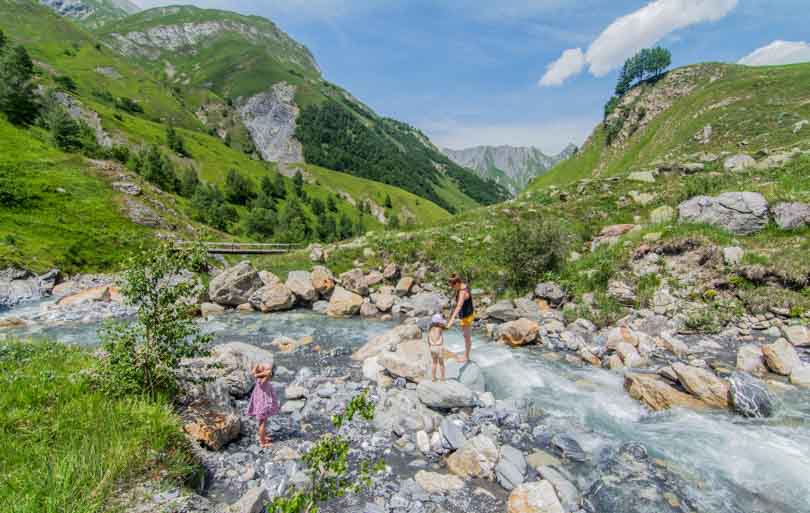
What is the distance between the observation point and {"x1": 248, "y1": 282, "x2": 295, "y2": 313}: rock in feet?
75.4

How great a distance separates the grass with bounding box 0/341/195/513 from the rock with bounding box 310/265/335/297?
682 inches

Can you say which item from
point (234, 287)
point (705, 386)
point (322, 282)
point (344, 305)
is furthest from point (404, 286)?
point (705, 386)

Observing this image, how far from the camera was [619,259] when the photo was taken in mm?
20125

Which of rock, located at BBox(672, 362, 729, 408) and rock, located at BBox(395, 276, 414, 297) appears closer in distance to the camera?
rock, located at BBox(672, 362, 729, 408)

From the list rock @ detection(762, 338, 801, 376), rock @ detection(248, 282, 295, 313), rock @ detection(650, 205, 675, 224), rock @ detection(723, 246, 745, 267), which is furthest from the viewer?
rock @ detection(248, 282, 295, 313)

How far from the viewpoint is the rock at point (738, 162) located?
30073 mm

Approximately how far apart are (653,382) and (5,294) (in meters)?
38.9

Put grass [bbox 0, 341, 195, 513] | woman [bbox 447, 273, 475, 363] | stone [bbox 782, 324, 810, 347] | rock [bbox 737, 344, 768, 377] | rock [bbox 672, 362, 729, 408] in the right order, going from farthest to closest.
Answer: woman [bbox 447, 273, 475, 363]
stone [bbox 782, 324, 810, 347]
rock [bbox 737, 344, 768, 377]
rock [bbox 672, 362, 729, 408]
grass [bbox 0, 341, 195, 513]

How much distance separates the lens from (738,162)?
31.6m

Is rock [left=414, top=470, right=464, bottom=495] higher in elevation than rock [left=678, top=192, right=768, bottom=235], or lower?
lower

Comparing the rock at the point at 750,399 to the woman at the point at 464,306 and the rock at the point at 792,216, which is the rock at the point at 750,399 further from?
the rock at the point at 792,216

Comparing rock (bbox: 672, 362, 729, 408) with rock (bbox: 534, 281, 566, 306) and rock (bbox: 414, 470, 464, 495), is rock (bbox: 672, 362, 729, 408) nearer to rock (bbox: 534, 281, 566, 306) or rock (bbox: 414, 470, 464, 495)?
rock (bbox: 414, 470, 464, 495)

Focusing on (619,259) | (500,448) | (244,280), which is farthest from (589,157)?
(500,448)

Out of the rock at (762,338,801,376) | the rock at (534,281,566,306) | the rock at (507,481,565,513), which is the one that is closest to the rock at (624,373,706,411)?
the rock at (762,338,801,376)
